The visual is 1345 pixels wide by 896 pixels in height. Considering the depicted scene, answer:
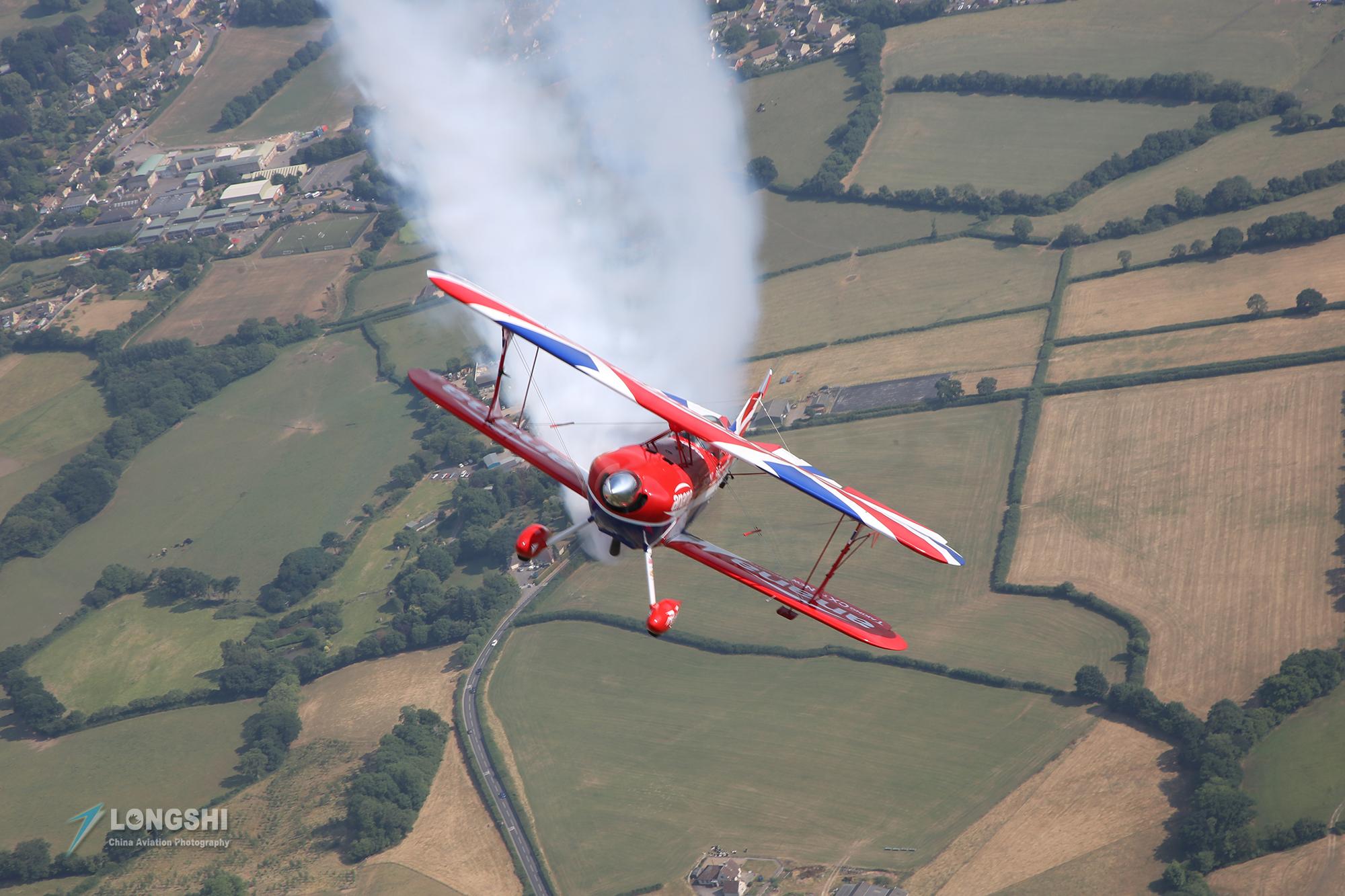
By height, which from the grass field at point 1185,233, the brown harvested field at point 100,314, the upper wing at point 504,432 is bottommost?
the grass field at point 1185,233

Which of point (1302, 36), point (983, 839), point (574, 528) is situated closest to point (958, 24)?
point (1302, 36)

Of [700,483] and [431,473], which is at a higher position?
[700,483]

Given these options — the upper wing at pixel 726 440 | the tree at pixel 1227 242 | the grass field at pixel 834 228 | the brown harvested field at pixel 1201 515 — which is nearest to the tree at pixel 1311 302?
the brown harvested field at pixel 1201 515

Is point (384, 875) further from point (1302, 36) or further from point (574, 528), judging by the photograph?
point (1302, 36)

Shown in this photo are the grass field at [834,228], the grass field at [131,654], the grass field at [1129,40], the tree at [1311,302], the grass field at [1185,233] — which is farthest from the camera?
the grass field at [1129,40]

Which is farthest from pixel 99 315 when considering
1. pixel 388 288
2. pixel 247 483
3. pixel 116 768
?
pixel 116 768

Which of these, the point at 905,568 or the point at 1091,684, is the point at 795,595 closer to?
the point at 1091,684

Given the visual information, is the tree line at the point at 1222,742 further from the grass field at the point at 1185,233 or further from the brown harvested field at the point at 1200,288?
the grass field at the point at 1185,233
